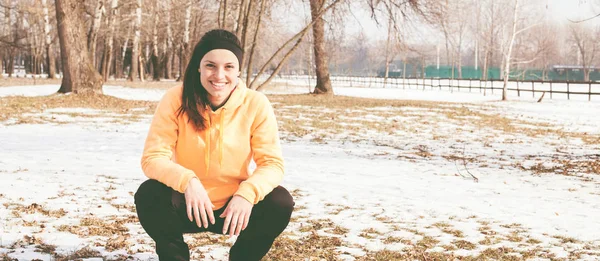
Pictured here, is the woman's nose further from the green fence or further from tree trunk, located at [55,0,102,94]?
the green fence

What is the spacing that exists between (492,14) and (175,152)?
41584mm

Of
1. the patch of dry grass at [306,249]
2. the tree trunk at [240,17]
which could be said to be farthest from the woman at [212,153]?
the tree trunk at [240,17]

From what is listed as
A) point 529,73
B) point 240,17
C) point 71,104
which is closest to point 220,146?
point 240,17

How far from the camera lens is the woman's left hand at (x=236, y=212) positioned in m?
2.64

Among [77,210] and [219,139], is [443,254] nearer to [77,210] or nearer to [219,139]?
[219,139]

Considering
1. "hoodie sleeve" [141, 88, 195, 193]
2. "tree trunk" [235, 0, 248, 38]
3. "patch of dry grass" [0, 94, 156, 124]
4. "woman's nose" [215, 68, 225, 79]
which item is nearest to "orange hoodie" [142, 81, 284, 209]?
"hoodie sleeve" [141, 88, 195, 193]

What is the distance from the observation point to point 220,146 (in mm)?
2791

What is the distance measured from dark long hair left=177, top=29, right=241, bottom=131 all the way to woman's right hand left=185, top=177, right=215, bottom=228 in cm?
31

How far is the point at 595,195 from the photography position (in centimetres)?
643

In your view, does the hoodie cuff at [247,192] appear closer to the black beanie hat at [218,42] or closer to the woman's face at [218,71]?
the woman's face at [218,71]

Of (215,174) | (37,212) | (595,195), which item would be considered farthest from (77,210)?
(595,195)

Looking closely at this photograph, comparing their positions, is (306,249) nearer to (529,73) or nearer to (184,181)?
(184,181)

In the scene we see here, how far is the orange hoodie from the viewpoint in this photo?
2787 mm

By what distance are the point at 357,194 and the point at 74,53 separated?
43.5 feet
